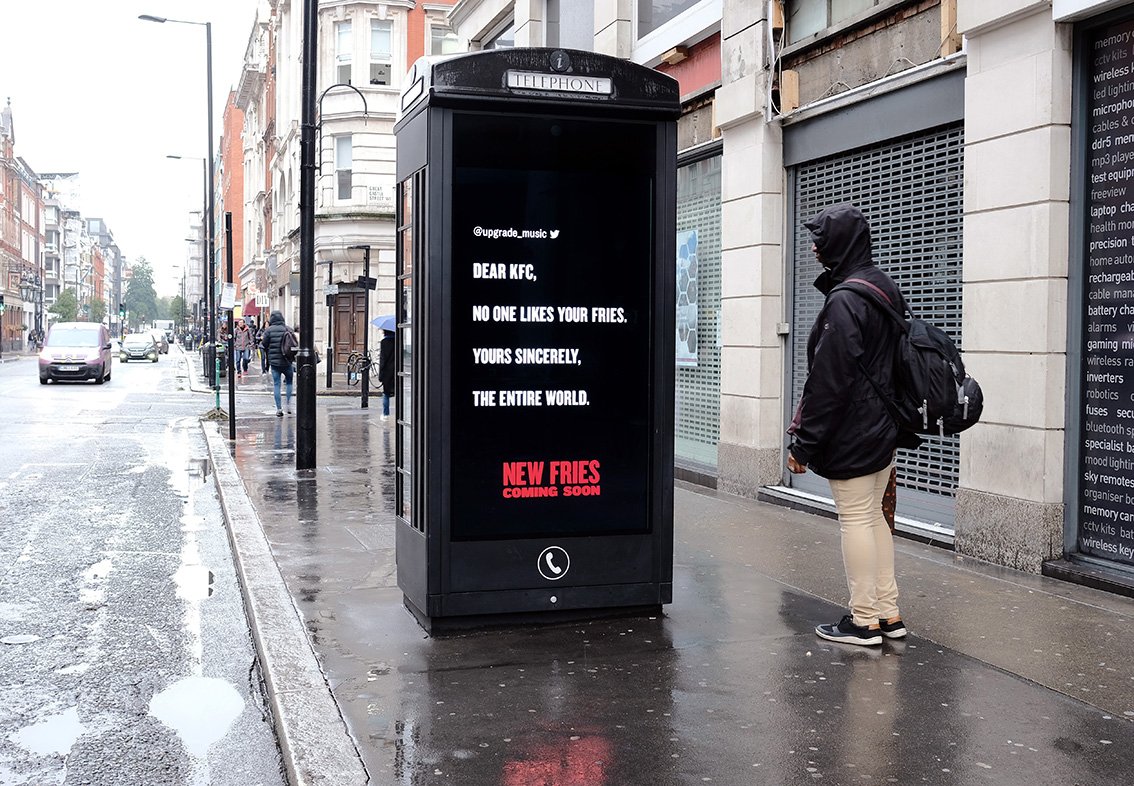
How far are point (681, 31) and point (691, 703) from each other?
380 inches

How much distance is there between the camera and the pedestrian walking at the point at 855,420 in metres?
5.55

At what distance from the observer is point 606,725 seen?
15.1ft

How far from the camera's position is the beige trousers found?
567 cm

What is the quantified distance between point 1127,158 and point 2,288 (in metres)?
103

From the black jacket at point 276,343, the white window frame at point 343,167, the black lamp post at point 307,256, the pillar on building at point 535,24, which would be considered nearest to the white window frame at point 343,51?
the white window frame at point 343,167

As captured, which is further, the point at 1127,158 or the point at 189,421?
the point at 189,421

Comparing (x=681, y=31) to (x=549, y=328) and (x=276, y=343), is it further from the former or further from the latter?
(x=276, y=343)

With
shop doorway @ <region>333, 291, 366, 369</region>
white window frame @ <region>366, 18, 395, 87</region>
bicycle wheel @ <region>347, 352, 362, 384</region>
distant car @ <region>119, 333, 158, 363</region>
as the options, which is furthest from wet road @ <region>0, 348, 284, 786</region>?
distant car @ <region>119, 333, 158, 363</region>

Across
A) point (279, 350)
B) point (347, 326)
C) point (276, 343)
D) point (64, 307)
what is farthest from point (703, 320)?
point (64, 307)

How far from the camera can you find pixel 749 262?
11148 mm

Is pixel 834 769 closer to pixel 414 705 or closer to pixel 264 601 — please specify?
pixel 414 705

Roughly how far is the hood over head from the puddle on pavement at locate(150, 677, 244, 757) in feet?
11.0

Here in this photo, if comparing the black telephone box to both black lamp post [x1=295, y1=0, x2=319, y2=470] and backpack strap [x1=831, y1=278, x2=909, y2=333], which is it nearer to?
backpack strap [x1=831, y1=278, x2=909, y2=333]

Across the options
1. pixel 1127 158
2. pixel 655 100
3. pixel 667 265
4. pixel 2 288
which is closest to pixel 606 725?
pixel 667 265
